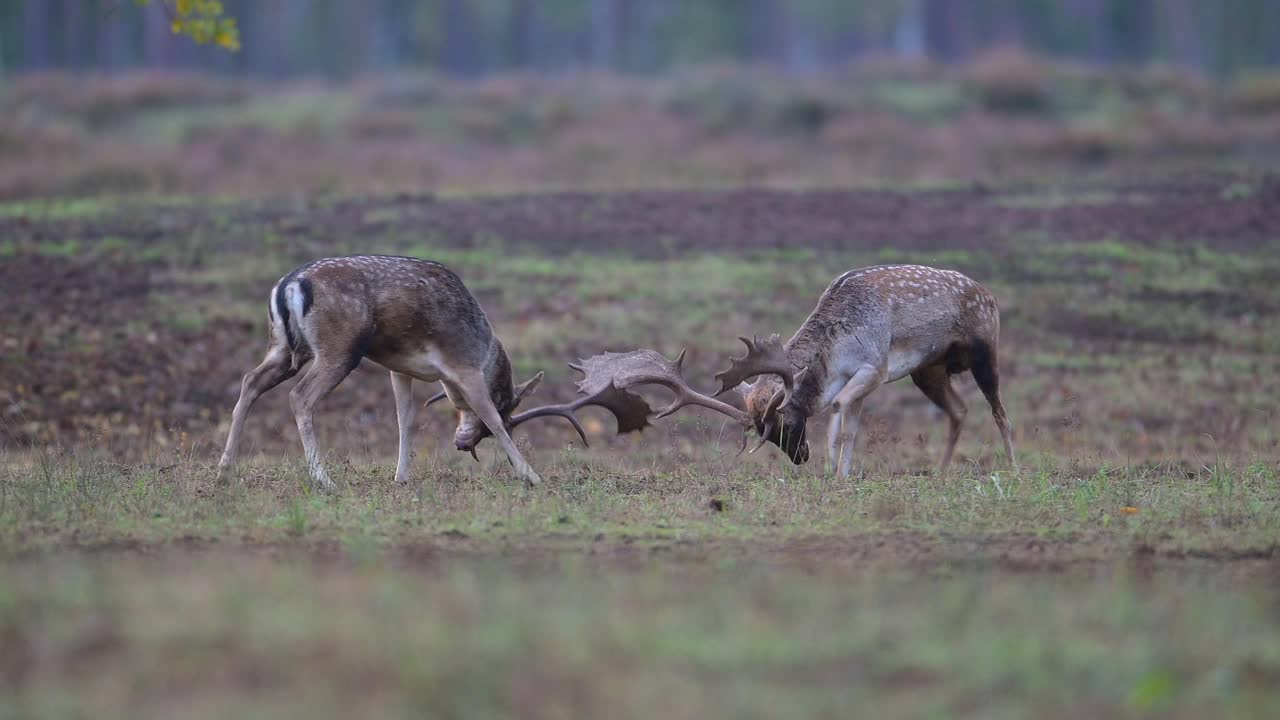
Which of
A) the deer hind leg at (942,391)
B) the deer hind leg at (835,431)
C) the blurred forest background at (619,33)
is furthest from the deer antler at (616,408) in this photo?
the blurred forest background at (619,33)

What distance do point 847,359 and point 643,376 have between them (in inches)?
70.7

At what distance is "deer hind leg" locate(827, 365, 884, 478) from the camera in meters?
12.6

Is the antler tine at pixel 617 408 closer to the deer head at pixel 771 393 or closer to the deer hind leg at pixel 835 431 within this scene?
the deer head at pixel 771 393

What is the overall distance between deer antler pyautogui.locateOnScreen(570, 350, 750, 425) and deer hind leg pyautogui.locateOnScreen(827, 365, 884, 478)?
82 cm

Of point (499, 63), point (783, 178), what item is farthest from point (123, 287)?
point (499, 63)

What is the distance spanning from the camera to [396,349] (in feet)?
39.0

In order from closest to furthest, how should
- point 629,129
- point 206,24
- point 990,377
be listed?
point 990,377 < point 206,24 < point 629,129

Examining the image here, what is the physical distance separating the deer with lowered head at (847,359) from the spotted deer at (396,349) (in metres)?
0.51

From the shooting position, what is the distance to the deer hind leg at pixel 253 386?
11117 millimetres

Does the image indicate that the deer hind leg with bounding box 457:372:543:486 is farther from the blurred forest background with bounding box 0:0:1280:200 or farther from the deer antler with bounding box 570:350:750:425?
the blurred forest background with bounding box 0:0:1280:200

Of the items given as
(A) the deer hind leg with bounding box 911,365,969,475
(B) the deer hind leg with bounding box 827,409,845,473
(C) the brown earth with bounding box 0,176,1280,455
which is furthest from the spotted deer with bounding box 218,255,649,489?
(A) the deer hind leg with bounding box 911,365,969,475

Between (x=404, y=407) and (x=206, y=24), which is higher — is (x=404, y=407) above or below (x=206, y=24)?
below

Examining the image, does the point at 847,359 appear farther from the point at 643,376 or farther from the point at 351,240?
the point at 351,240

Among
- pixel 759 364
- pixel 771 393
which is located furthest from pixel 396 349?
pixel 771 393
